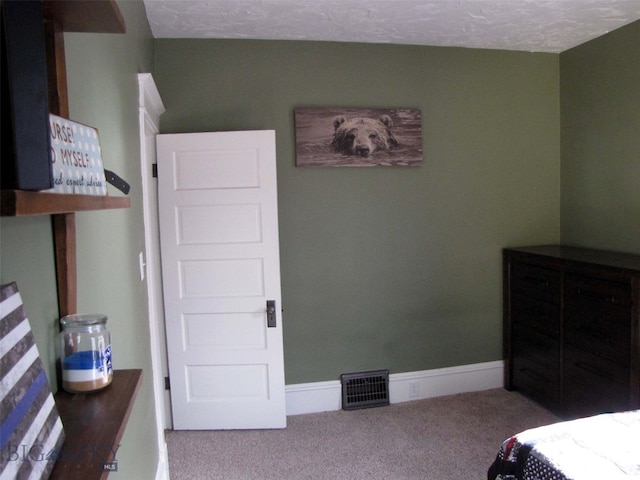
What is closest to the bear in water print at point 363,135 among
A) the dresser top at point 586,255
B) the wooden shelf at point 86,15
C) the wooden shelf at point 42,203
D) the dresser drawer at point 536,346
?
the dresser top at point 586,255

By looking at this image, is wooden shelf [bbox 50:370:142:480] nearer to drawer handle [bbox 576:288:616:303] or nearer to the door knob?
the door knob

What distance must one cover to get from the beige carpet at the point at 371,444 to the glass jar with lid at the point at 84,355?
5.88 ft

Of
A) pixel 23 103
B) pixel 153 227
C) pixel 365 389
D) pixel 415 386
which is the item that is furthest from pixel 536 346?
pixel 23 103

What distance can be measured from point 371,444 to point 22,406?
2.41 meters

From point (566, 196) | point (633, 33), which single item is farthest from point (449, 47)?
point (566, 196)

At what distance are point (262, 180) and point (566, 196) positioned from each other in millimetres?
2344

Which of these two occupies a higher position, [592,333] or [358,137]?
[358,137]

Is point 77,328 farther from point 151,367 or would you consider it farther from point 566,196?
point 566,196

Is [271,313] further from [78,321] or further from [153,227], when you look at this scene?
[78,321]

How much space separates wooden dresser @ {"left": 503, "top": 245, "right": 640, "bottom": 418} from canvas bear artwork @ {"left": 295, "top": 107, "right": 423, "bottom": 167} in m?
1.14

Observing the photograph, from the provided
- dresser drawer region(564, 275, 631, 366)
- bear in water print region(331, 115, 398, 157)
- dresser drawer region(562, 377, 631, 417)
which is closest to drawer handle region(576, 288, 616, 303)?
dresser drawer region(564, 275, 631, 366)

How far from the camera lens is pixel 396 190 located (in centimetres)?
315

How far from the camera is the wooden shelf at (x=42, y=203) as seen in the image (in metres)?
0.51

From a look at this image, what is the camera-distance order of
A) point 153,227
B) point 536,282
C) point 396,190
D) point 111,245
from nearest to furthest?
point 111,245 < point 153,227 < point 536,282 < point 396,190
